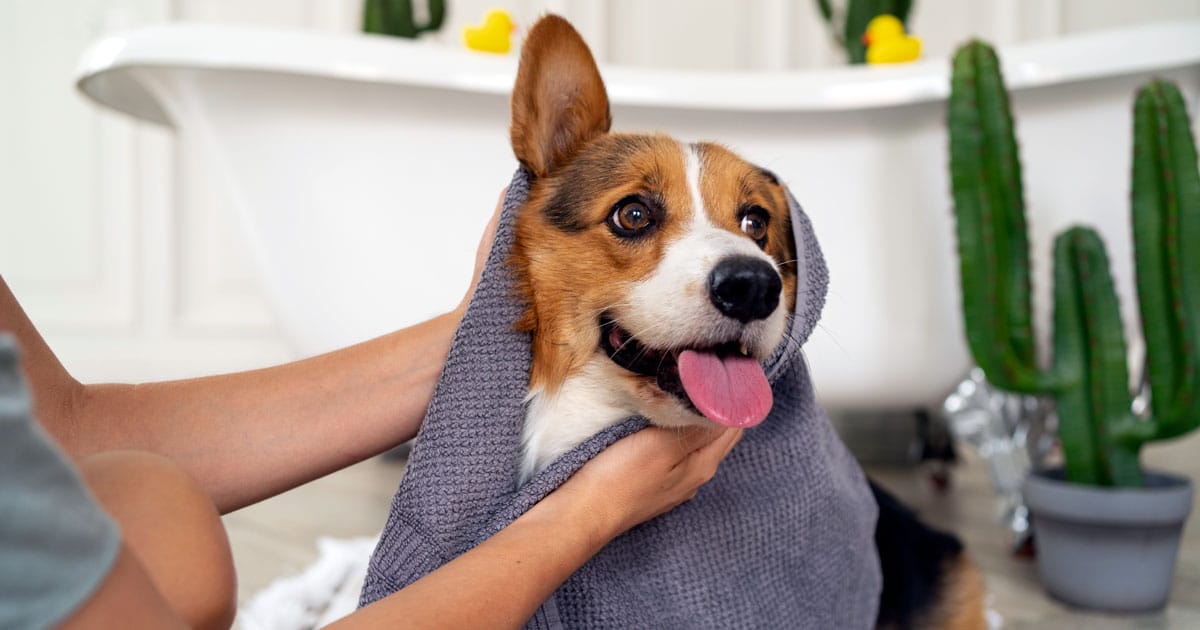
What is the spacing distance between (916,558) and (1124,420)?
0.65m

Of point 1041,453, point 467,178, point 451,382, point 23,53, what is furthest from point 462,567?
point 23,53

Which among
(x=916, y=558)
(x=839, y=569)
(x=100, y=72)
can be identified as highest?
(x=100, y=72)

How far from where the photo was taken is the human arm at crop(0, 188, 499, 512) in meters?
1.00

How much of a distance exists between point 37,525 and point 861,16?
243 cm

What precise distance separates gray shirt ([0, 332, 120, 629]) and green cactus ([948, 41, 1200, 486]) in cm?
170

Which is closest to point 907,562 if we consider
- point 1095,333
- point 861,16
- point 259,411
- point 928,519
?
point 1095,333

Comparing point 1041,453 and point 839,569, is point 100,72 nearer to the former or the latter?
point 839,569

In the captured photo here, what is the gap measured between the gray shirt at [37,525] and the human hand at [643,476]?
1.68ft

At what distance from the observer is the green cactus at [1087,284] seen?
168 cm

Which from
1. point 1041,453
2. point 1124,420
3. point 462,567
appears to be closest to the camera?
point 462,567

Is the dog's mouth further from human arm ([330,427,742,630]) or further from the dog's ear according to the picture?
the dog's ear

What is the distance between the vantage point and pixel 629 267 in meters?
1.04

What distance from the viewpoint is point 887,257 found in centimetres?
210

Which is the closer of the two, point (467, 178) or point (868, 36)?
point (467, 178)
